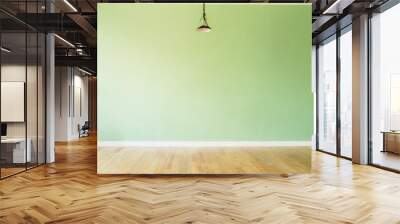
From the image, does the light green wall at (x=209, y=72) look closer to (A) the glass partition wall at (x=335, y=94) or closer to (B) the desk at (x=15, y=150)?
(B) the desk at (x=15, y=150)

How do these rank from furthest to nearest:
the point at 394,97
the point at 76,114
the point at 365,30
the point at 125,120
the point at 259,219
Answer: the point at 76,114 < the point at 365,30 < the point at 394,97 < the point at 125,120 < the point at 259,219

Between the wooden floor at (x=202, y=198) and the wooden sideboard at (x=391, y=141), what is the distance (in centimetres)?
74

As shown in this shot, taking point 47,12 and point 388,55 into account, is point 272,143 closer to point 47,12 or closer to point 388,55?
point 388,55

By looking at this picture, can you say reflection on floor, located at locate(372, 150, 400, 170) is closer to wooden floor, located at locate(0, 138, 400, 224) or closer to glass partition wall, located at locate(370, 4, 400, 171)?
glass partition wall, located at locate(370, 4, 400, 171)

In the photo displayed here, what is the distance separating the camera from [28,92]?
713 centimetres

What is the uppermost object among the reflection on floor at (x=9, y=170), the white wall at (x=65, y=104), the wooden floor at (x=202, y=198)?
the white wall at (x=65, y=104)

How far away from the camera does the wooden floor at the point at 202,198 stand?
378cm

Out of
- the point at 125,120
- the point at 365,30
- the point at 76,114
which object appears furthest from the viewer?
the point at 76,114

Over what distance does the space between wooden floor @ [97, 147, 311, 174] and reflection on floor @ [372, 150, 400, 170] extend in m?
1.94

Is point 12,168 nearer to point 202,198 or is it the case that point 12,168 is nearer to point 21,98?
point 21,98

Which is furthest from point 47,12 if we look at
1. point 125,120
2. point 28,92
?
point 125,120

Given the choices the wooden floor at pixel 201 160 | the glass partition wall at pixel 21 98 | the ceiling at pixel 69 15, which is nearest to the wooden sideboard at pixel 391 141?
the wooden floor at pixel 201 160

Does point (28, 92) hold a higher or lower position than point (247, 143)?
higher

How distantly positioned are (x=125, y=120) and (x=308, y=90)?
3262mm
